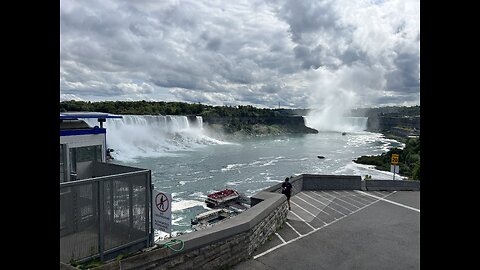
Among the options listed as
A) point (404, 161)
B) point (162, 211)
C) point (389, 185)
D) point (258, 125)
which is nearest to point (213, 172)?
point (404, 161)

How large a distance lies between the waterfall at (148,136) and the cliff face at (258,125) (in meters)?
16.6

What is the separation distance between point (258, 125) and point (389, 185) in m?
112

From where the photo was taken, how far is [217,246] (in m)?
5.49

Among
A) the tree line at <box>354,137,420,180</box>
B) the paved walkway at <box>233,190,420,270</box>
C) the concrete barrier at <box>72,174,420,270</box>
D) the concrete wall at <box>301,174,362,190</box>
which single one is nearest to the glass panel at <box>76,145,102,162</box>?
the concrete barrier at <box>72,174,420,270</box>

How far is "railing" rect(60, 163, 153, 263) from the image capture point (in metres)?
4.12

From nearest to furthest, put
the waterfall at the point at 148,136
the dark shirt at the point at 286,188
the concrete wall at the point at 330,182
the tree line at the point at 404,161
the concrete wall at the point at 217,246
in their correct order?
the concrete wall at the point at 217,246 → the dark shirt at the point at 286,188 → the concrete wall at the point at 330,182 → the tree line at the point at 404,161 → the waterfall at the point at 148,136

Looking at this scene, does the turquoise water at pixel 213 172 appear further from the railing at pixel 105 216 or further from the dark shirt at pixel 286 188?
the railing at pixel 105 216

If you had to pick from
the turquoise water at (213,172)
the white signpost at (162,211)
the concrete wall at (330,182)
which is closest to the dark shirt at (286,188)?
the concrete wall at (330,182)

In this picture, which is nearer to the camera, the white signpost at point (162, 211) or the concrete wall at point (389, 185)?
the white signpost at point (162, 211)

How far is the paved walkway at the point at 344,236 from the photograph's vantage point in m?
6.57
